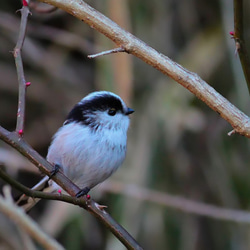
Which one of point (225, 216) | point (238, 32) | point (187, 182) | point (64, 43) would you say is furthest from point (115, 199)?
point (238, 32)

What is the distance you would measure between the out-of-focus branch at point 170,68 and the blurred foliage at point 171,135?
177 centimetres

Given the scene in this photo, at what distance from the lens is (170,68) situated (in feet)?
6.44

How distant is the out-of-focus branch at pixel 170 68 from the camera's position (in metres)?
1.95

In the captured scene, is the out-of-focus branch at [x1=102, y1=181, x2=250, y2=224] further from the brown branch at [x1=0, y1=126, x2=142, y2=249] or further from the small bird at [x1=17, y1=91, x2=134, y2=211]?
the brown branch at [x1=0, y1=126, x2=142, y2=249]

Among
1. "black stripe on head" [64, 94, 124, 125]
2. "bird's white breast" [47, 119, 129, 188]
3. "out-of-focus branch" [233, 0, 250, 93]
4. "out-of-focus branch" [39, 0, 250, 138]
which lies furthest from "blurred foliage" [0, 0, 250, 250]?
"out-of-focus branch" [233, 0, 250, 93]

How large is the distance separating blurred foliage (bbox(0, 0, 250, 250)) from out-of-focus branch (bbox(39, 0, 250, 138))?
69.8 inches

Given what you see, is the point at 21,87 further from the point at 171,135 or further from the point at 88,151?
the point at 171,135

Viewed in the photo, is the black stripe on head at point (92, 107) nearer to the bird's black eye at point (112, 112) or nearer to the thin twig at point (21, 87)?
the bird's black eye at point (112, 112)

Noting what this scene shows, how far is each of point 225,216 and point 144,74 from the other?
1.62 meters

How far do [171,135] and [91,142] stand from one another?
1.44 m

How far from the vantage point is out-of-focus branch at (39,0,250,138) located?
1946 mm

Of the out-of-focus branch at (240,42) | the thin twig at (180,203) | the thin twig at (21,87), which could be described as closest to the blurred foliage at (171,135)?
the thin twig at (180,203)

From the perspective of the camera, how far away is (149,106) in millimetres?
4344

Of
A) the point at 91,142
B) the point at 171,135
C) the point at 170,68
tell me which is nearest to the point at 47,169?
the point at 170,68
